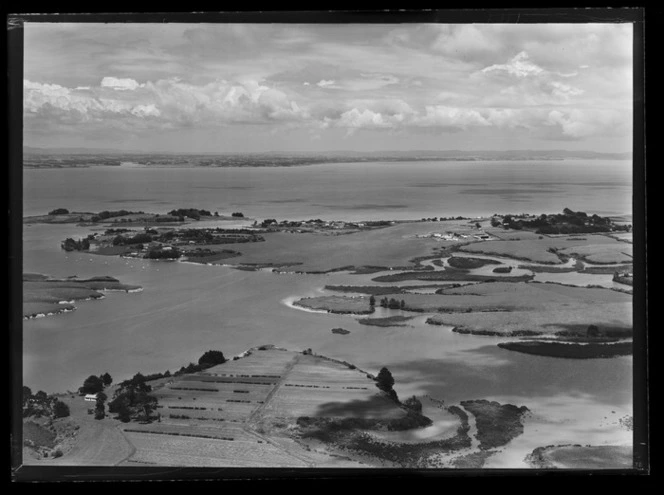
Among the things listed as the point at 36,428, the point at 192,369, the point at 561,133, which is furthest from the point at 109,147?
the point at 561,133

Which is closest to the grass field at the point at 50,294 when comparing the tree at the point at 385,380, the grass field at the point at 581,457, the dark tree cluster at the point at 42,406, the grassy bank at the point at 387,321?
the dark tree cluster at the point at 42,406

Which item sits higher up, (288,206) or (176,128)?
(176,128)

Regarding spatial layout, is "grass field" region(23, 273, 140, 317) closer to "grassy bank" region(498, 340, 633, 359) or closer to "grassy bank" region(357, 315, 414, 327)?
"grassy bank" region(357, 315, 414, 327)

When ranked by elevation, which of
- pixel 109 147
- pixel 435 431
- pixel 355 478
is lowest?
pixel 355 478

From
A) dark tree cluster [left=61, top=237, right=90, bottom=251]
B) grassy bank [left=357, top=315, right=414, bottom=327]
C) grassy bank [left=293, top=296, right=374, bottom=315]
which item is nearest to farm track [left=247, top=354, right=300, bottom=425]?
grassy bank [left=293, top=296, right=374, bottom=315]

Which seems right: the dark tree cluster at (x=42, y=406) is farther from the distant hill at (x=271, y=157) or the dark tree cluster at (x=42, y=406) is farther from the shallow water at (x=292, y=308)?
the distant hill at (x=271, y=157)

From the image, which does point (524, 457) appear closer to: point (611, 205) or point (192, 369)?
point (611, 205)

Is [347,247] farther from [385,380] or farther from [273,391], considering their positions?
[273,391]
